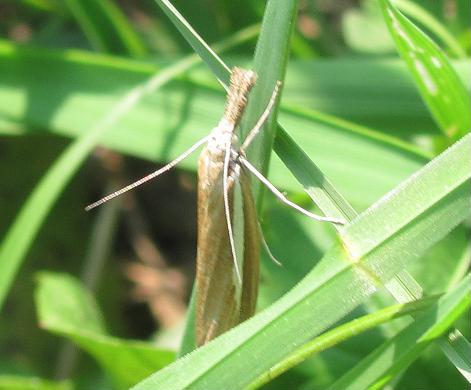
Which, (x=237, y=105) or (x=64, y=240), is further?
(x=64, y=240)

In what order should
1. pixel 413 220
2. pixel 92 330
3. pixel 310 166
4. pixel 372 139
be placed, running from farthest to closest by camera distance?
pixel 92 330 → pixel 372 139 → pixel 310 166 → pixel 413 220

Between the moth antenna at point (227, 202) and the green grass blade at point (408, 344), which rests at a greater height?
the moth antenna at point (227, 202)

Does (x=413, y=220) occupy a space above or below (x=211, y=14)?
below

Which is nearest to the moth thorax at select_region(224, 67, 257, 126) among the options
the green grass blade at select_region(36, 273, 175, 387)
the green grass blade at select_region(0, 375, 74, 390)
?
the green grass blade at select_region(36, 273, 175, 387)

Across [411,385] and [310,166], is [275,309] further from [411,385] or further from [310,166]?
[411,385]

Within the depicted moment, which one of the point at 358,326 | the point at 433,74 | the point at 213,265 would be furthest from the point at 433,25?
the point at 358,326

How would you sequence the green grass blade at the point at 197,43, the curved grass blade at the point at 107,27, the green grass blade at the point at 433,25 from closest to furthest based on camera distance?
the green grass blade at the point at 197,43, the green grass blade at the point at 433,25, the curved grass blade at the point at 107,27

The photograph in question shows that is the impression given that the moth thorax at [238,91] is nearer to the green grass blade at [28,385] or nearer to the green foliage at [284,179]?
the green foliage at [284,179]

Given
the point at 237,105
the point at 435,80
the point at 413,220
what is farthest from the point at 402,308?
the point at 435,80

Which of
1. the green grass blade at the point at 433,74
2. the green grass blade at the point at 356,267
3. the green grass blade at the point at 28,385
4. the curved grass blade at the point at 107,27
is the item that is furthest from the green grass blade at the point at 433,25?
the green grass blade at the point at 28,385
